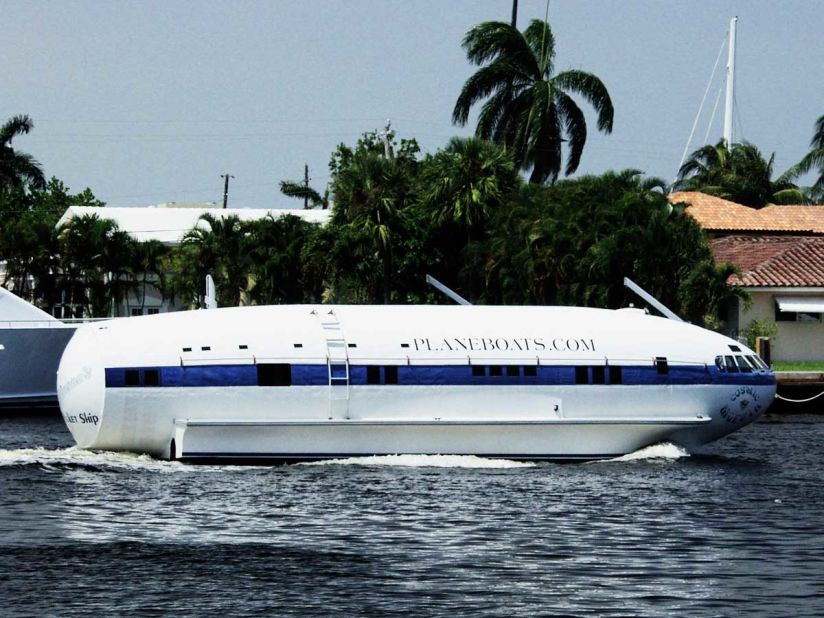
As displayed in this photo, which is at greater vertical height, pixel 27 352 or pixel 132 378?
pixel 27 352

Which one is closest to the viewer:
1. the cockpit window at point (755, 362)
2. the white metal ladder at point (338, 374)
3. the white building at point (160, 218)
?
the white metal ladder at point (338, 374)

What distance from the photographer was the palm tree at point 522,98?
86.7 m

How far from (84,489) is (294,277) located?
49380mm

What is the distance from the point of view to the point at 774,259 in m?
77.9

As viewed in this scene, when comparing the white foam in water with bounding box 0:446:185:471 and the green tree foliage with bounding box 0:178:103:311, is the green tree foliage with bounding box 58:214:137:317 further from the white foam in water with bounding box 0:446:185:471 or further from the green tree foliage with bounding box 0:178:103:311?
the white foam in water with bounding box 0:446:185:471

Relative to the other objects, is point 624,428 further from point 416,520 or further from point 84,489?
point 84,489

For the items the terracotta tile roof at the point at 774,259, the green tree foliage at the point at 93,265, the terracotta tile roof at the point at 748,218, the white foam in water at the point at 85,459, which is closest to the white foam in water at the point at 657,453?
A: the white foam in water at the point at 85,459

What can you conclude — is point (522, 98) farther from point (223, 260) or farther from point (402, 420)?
point (402, 420)

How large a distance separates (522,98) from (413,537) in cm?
6024

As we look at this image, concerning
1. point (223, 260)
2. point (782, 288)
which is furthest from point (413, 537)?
point (223, 260)

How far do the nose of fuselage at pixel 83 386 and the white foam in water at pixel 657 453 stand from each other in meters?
13.3

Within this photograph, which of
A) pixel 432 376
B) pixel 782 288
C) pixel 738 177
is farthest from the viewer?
pixel 738 177

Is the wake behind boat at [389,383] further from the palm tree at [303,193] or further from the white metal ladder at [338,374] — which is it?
the palm tree at [303,193]

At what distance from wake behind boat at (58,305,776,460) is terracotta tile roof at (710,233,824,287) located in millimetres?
30893
